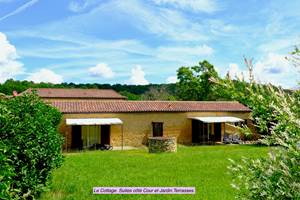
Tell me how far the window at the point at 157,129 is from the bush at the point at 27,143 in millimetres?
24963

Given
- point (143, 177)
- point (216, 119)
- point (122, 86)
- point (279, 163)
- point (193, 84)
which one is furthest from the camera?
point (122, 86)

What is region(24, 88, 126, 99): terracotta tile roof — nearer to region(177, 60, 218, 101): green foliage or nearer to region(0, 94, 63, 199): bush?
region(177, 60, 218, 101): green foliage

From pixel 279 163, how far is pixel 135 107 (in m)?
31.7

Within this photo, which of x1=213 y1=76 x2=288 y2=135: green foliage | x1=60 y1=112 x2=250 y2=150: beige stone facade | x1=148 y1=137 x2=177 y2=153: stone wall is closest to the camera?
x1=213 y1=76 x2=288 y2=135: green foliage

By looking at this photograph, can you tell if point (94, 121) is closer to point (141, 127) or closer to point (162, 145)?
point (141, 127)

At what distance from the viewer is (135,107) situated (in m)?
34.8

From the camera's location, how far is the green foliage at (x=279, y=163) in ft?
10.1

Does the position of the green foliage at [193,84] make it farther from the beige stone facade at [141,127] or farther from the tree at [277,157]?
the tree at [277,157]

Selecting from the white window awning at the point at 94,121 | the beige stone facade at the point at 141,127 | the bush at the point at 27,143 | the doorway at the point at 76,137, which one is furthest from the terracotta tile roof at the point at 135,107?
the bush at the point at 27,143

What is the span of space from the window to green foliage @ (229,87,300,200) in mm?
30941

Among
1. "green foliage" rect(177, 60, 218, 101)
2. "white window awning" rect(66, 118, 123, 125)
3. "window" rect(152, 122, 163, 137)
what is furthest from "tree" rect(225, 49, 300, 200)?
"green foliage" rect(177, 60, 218, 101)

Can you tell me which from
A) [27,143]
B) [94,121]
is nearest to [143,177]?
[27,143]

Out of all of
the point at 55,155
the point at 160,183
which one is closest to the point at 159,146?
the point at 160,183

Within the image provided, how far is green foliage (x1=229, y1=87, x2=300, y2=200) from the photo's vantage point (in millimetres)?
3074
